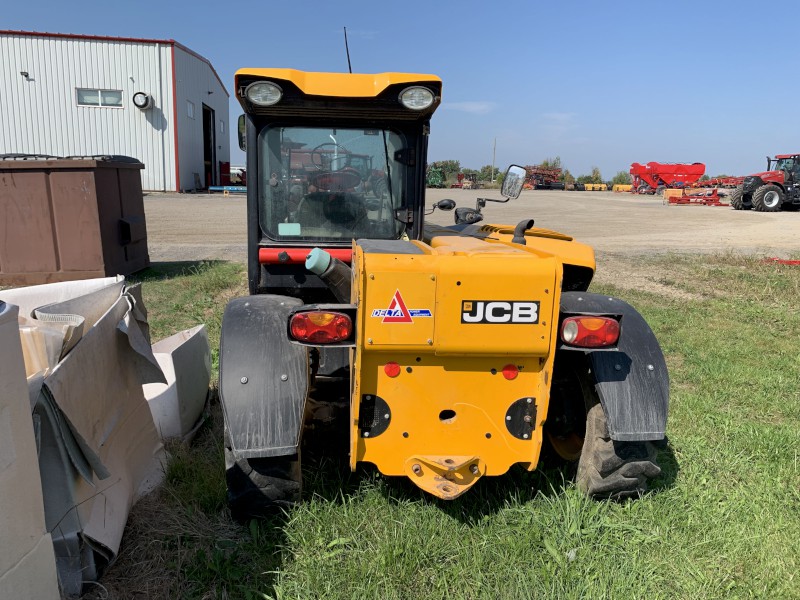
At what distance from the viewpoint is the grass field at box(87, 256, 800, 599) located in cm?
241

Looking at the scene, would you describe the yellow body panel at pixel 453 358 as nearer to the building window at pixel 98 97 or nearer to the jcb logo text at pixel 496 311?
the jcb logo text at pixel 496 311

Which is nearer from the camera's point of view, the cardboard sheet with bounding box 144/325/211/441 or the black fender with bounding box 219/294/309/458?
the black fender with bounding box 219/294/309/458

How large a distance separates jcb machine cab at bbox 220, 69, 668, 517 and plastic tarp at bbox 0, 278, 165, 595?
1.80 ft

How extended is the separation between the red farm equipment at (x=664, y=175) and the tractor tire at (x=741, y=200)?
10230 mm

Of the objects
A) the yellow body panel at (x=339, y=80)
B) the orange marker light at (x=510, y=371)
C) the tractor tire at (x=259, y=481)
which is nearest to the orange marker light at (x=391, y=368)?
the orange marker light at (x=510, y=371)

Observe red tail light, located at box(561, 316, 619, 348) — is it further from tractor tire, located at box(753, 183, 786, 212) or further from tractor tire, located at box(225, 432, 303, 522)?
tractor tire, located at box(753, 183, 786, 212)

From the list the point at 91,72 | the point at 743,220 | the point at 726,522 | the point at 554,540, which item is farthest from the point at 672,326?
the point at 91,72

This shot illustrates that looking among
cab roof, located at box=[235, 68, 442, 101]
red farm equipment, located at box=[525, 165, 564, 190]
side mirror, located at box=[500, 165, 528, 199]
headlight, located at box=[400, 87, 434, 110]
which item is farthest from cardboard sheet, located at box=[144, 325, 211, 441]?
red farm equipment, located at box=[525, 165, 564, 190]

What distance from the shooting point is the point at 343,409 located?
325 centimetres

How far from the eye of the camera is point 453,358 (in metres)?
2.46

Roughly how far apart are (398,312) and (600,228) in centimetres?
1676

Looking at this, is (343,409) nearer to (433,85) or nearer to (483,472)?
(483,472)

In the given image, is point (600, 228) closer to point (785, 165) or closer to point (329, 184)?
point (785, 165)

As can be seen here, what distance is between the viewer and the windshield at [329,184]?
137 inches
